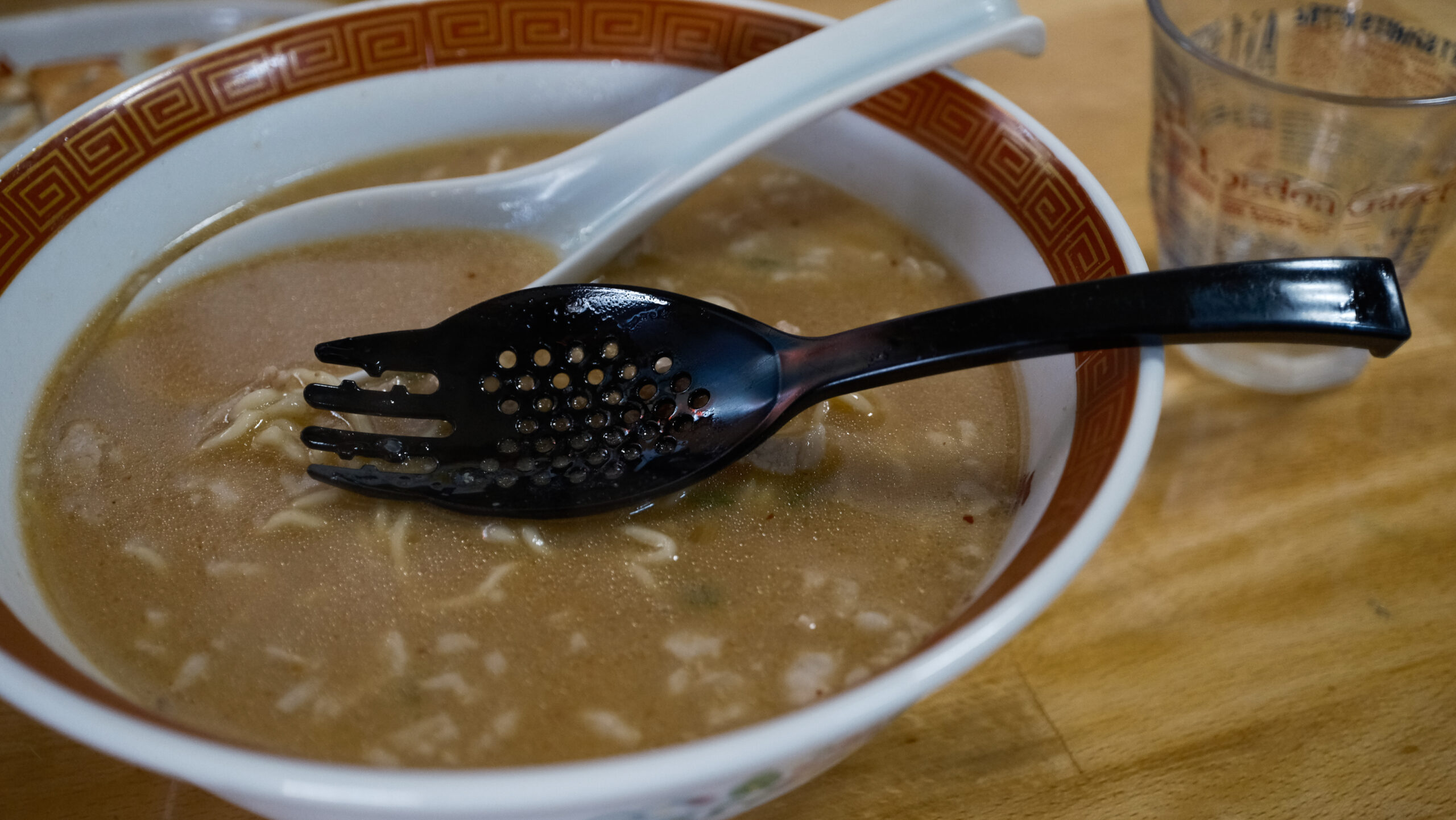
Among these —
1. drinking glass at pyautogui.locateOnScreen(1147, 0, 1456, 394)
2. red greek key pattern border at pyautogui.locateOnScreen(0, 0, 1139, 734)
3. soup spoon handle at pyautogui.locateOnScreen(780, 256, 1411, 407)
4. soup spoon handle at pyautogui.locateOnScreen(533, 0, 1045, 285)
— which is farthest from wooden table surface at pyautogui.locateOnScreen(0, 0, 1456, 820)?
soup spoon handle at pyautogui.locateOnScreen(533, 0, 1045, 285)

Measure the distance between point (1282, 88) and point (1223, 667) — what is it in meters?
0.78

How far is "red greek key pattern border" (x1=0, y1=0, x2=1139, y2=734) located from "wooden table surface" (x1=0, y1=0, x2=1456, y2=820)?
320mm

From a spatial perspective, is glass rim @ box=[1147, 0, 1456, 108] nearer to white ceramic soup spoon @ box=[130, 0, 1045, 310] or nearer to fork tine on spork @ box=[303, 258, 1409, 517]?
white ceramic soup spoon @ box=[130, 0, 1045, 310]

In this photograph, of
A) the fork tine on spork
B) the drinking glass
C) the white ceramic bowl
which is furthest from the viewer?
the drinking glass

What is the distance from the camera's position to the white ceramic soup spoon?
4.95 feet

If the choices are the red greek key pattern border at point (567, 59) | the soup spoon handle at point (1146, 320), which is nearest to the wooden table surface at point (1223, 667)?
the red greek key pattern border at point (567, 59)

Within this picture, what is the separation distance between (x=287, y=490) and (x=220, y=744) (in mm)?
499

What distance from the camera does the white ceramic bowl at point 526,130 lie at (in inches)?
30.3

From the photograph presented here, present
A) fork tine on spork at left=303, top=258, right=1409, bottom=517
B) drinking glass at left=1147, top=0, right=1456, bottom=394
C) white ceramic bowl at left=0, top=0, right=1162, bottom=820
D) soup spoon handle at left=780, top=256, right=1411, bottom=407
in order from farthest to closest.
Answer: drinking glass at left=1147, top=0, right=1456, bottom=394 < fork tine on spork at left=303, top=258, right=1409, bottom=517 < soup spoon handle at left=780, top=256, right=1411, bottom=407 < white ceramic bowl at left=0, top=0, right=1162, bottom=820

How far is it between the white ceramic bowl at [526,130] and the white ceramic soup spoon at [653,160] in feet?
0.28

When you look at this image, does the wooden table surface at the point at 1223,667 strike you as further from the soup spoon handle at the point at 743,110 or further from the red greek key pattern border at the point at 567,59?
the soup spoon handle at the point at 743,110

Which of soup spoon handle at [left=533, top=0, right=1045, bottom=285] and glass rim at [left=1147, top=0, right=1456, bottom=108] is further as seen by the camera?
soup spoon handle at [left=533, top=0, right=1045, bottom=285]

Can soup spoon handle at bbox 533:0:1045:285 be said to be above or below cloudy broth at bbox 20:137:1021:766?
above

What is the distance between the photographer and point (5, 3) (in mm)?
2709
